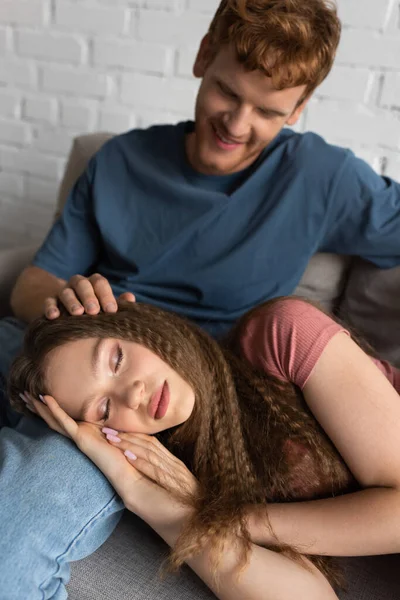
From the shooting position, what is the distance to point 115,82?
1.98 meters

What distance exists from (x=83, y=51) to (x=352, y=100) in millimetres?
891

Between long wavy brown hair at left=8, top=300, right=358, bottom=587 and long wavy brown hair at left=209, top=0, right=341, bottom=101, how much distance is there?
1.55 ft

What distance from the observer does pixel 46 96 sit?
210 cm

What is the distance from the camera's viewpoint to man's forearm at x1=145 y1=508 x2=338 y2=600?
871 millimetres

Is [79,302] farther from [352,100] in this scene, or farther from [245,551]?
[352,100]

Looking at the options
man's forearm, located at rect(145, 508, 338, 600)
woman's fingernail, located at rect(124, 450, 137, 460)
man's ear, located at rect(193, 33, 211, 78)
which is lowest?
man's forearm, located at rect(145, 508, 338, 600)

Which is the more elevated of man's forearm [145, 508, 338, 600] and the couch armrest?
the couch armrest

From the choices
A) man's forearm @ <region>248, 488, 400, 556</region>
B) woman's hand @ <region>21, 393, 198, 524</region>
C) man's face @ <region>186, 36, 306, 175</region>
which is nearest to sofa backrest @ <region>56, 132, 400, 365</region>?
man's face @ <region>186, 36, 306, 175</region>

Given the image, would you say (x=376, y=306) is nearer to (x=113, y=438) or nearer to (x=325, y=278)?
(x=325, y=278)

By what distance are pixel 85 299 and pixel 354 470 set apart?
1.76ft

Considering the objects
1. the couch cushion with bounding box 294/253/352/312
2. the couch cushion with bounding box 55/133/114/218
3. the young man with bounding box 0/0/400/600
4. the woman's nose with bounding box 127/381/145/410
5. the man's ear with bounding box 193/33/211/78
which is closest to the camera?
the woman's nose with bounding box 127/381/145/410

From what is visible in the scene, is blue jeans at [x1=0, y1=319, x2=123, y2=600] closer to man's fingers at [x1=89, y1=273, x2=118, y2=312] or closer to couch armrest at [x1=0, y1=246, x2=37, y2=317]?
man's fingers at [x1=89, y1=273, x2=118, y2=312]

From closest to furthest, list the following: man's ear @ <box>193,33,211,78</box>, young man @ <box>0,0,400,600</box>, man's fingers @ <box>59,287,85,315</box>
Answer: man's fingers @ <box>59,287,85,315</box>
young man @ <box>0,0,400,600</box>
man's ear @ <box>193,33,211,78</box>

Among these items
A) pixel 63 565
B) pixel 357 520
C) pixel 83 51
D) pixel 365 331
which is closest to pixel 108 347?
pixel 63 565
